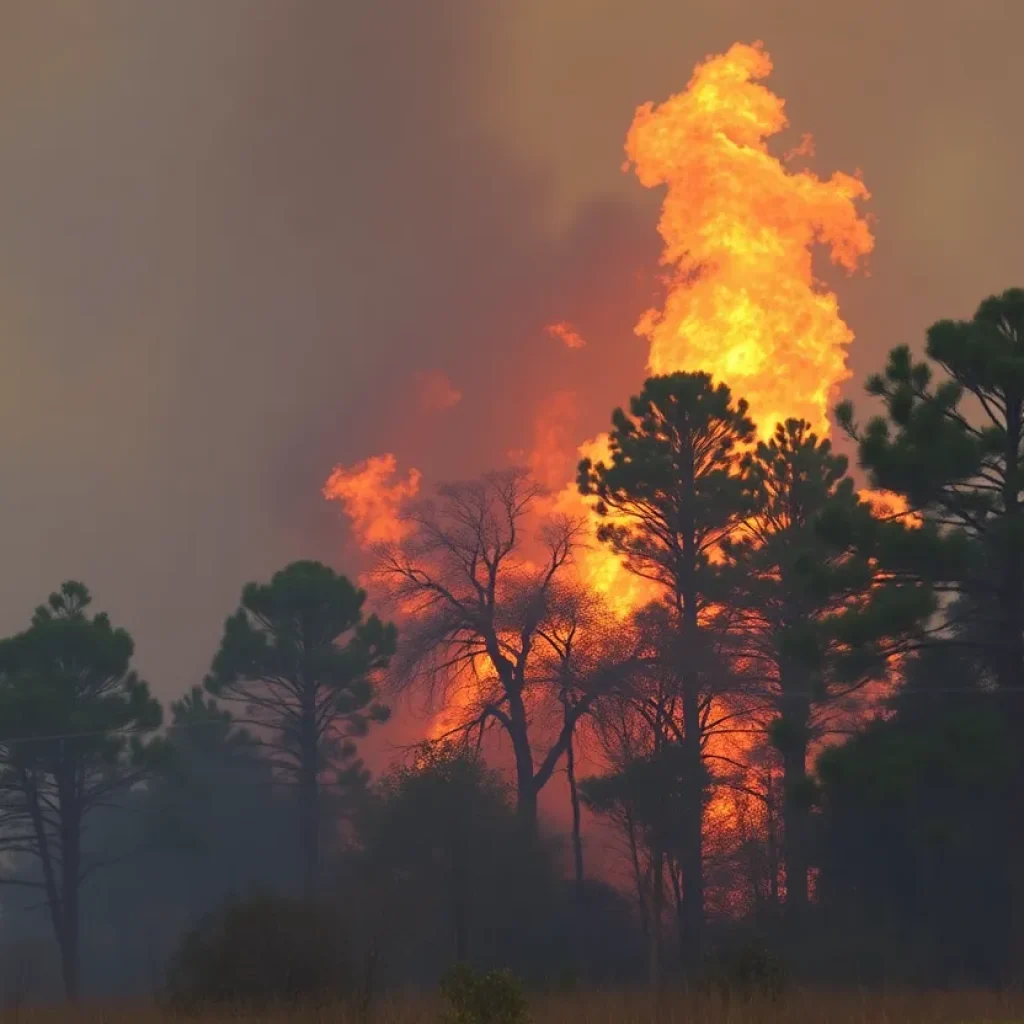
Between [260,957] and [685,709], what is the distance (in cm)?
2551

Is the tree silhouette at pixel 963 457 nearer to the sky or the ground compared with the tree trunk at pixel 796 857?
nearer to the sky

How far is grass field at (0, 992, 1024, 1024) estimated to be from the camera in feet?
72.4

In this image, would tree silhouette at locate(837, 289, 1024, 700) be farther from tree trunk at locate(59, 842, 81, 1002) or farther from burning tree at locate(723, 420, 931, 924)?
tree trunk at locate(59, 842, 81, 1002)

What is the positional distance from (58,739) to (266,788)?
77.9 ft

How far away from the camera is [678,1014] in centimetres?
2328

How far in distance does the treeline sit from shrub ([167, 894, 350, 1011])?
37 centimetres

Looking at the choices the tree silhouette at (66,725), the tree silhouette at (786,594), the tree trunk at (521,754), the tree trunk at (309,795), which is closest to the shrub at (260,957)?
the tree silhouette at (786,594)

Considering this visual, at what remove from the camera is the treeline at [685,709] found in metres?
38.6

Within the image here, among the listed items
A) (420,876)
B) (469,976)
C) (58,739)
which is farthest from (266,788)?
(469,976)

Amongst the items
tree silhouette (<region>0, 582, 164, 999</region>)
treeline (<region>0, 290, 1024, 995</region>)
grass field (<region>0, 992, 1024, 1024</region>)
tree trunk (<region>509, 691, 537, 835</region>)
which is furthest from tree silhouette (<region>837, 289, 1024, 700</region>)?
tree silhouette (<region>0, 582, 164, 999</region>)

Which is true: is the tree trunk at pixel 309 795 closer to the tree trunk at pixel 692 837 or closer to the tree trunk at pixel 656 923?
the tree trunk at pixel 656 923

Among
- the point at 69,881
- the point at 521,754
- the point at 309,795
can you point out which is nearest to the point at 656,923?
the point at 521,754

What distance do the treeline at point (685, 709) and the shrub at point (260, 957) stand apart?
372 millimetres

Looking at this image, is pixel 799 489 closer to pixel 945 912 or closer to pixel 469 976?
pixel 945 912
